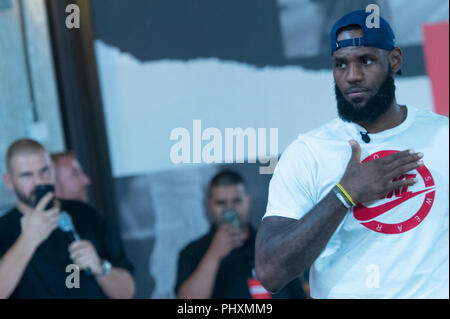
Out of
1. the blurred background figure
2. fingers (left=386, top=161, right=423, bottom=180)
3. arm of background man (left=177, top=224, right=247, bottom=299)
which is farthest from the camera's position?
the blurred background figure

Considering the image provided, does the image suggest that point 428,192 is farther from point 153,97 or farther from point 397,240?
point 153,97

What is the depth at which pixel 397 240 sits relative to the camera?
156 centimetres

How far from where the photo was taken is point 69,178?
2.86 m

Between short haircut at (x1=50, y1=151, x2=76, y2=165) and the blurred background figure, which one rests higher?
short haircut at (x1=50, y1=151, x2=76, y2=165)

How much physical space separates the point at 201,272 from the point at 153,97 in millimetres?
943

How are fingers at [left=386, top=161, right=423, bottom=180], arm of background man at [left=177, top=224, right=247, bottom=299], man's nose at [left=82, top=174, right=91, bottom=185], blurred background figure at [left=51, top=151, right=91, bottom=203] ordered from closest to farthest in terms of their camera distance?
fingers at [left=386, top=161, right=423, bottom=180] < arm of background man at [left=177, top=224, right=247, bottom=299] < blurred background figure at [left=51, top=151, right=91, bottom=203] < man's nose at [left=82, top=174, right=91, bottom=185]

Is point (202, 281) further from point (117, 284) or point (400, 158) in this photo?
point (400, 158)

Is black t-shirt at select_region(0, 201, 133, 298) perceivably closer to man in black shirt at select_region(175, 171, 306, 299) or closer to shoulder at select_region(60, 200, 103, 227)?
shoulder at select_region(60, 200, 103, 227)

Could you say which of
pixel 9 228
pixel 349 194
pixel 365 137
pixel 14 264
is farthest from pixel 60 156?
pixel 349 194

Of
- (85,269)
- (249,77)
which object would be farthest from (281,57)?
(85,269)

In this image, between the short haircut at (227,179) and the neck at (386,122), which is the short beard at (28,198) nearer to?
the short haircut at (227,179)

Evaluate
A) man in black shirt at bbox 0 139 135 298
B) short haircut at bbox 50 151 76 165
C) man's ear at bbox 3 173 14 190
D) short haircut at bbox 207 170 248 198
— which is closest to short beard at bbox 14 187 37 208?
man in black shirt at bbox 0 139 135 298

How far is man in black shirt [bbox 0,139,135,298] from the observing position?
244 centimetres

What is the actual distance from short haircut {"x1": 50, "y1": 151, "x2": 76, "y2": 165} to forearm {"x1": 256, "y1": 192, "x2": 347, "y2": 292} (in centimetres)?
163
